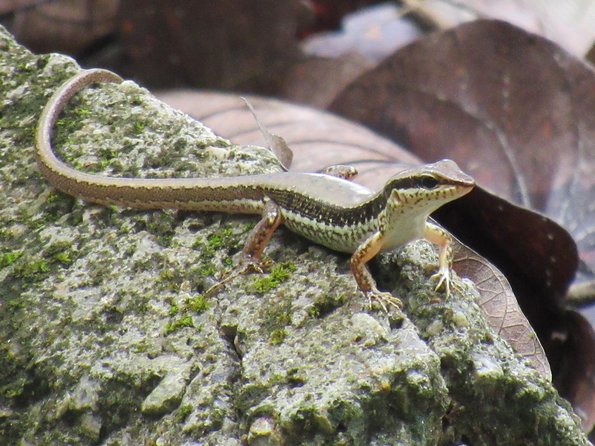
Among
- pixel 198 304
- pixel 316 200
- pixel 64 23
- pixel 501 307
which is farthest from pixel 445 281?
pixel 64 23

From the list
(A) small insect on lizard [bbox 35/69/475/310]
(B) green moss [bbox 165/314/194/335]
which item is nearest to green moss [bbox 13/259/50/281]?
(A) small insect on lizard [bbox 35/69/475/310]

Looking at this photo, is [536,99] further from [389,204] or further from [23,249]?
[23,249]

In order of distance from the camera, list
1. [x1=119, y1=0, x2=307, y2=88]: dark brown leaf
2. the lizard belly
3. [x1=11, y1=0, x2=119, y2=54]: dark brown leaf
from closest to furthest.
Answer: the lizard belly
[x1=119, y1=0, x2=307, y2=88]: dark brown leaf
[x1=11, y1=0, x2=119, y2=54]: dark brown leaf

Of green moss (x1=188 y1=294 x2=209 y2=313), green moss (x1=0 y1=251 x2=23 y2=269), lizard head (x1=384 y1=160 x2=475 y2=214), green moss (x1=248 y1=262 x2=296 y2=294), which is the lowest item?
green moss (x1=0 y1=251 x2=23 y2=269)

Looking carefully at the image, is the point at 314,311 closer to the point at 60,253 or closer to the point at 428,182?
the point at 428,182

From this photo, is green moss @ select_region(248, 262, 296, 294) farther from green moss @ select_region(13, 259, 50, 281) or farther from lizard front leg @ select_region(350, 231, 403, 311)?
green moss @ select_region(13, 259, 50, 281)

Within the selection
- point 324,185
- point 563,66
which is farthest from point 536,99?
point 324,185

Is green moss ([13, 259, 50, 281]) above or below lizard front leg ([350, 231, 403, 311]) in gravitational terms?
below
